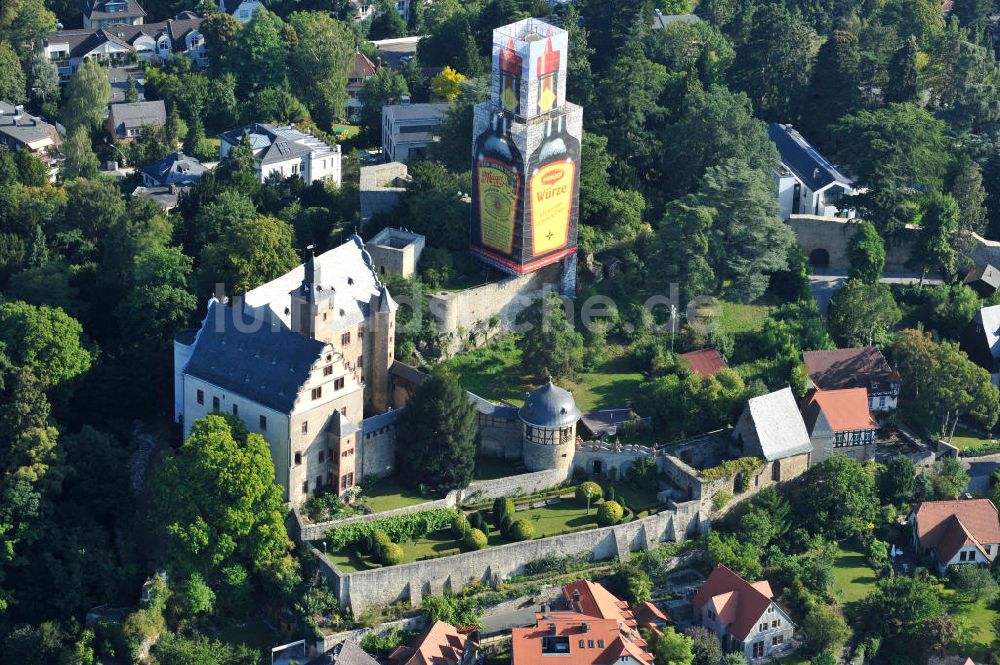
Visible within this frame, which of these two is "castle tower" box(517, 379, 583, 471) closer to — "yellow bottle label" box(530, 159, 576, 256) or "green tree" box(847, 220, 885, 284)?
"yellow bottle label" box(530, 159, 576, 256)

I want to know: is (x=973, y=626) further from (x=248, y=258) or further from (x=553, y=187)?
(x=248, y=258)

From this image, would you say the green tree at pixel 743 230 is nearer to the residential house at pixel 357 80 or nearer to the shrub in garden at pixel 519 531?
the shrub in garden at pixel 519 531

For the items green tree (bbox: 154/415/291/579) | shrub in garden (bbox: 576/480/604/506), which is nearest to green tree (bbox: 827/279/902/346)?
shrub in garden (bbox: 576/480/604/506)

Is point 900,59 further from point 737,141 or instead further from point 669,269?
point 669,269

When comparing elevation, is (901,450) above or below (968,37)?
below

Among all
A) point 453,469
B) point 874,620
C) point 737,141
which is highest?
point 737,141

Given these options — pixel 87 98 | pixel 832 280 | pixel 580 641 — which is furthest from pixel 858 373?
pixel 87 98

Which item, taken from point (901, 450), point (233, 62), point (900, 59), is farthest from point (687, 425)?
point (233, 62)
